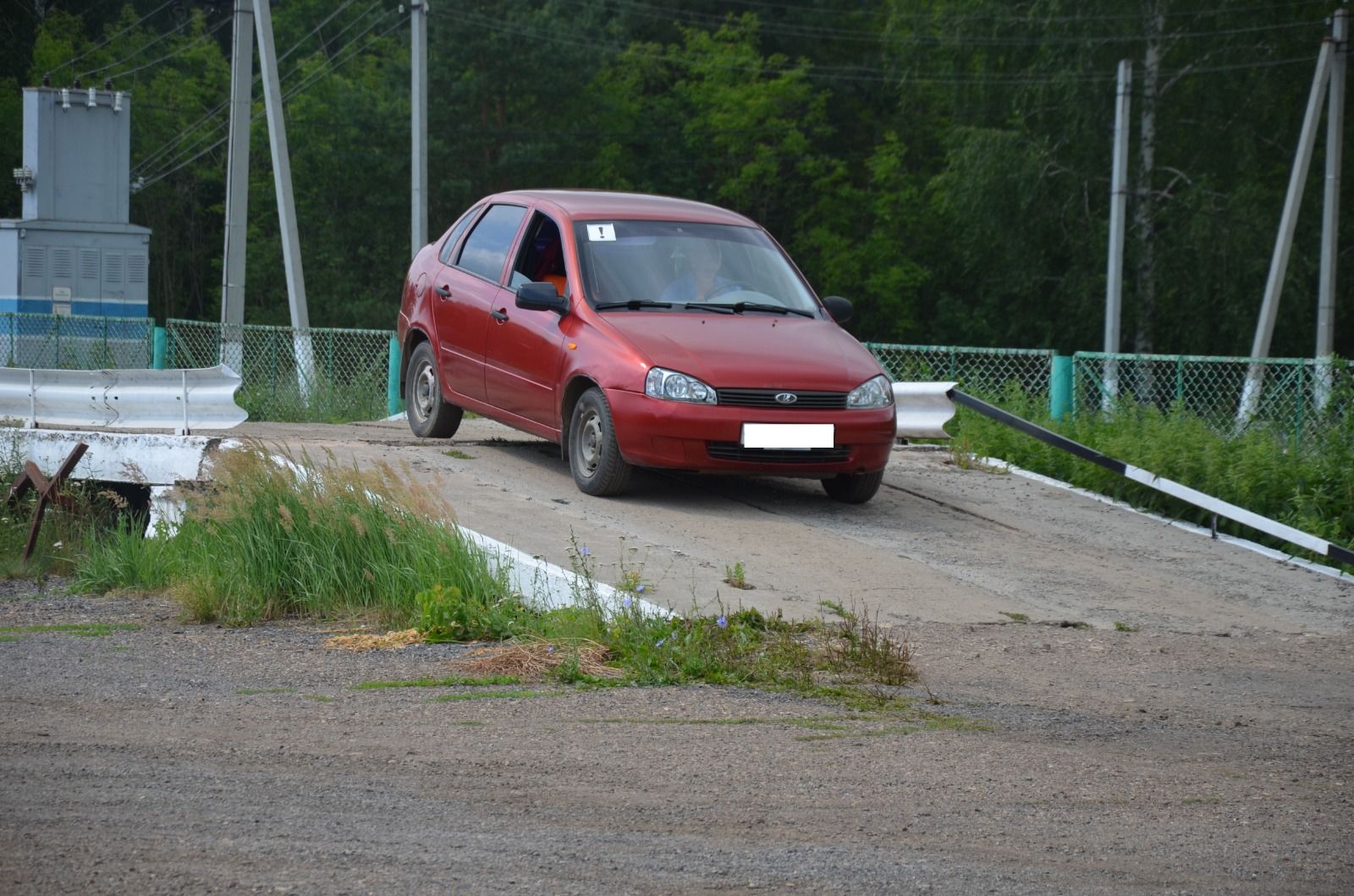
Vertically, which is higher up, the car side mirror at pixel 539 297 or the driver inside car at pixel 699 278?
the driver inside car at pixel 699 278

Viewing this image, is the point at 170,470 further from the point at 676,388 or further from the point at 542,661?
the point at 542,661

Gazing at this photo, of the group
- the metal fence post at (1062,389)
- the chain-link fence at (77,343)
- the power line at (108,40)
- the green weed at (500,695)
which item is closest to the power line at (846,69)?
the power line at (108,40)

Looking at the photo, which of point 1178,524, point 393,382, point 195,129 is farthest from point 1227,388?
point 195,129

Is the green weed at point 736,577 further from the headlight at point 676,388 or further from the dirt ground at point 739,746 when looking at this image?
the headlight at point 676,388

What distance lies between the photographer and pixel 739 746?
18.6 feet

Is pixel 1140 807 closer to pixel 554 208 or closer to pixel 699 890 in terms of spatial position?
pixel 699 890

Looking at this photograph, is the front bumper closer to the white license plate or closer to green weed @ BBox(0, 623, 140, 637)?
the white license plate

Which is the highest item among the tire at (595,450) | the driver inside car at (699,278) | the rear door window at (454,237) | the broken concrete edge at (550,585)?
the rear door window at (454,237)

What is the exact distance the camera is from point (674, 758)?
5473 mm

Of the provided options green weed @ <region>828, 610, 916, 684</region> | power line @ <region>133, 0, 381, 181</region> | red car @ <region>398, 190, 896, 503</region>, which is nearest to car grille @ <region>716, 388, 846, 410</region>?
red car @ <region>398, 190, 896, 503</region>

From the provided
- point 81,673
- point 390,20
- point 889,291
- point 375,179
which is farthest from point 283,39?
point 81,673

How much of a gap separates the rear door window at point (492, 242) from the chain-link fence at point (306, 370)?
16.4ft

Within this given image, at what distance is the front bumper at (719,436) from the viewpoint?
9.25 metres

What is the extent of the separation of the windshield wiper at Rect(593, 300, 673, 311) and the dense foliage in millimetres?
32568
